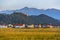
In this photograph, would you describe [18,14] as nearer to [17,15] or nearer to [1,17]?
[17,15]

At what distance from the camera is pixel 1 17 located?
328 ft

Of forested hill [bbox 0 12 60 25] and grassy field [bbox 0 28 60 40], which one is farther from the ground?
grassy field [bbox 0 28 60 40]

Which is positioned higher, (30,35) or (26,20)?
(30,35)

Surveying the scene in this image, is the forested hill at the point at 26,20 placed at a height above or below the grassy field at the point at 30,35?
below

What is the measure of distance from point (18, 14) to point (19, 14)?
10.8 feet

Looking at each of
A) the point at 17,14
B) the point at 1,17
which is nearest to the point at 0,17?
the point at 1,17

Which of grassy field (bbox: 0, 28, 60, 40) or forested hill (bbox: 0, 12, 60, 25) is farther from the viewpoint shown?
forested hill (bbox: 0, 12, 60, 25)

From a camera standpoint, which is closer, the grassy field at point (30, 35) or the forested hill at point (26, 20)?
the grassy field at point (30, 35)

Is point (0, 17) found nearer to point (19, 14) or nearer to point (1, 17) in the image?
point (1, 17)

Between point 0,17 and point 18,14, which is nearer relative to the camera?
point 0,17

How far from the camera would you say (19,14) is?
13200cm

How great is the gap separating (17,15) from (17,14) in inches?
137

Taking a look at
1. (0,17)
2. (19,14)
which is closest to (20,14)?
(19,14)

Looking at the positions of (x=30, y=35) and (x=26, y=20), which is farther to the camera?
(x=26, y=20)
